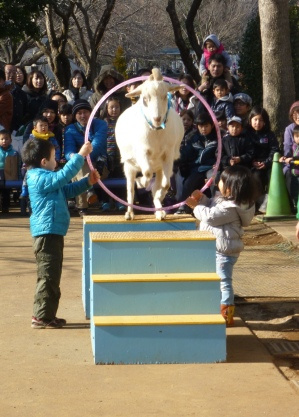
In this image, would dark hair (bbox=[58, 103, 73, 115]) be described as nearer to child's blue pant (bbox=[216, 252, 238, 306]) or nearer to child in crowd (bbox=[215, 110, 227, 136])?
child in crowd (bbox=[215, 110, 227, 136])

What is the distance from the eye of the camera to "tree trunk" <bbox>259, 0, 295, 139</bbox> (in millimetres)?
13703

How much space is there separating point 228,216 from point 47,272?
1.48 meters

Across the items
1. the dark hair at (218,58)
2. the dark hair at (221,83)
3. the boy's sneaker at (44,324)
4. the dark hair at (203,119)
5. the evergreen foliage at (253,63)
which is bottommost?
the boy's sneaker at (44,324)

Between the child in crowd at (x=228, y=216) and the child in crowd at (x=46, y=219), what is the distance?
3.09 ft

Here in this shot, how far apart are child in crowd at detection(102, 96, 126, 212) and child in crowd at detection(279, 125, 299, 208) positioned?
2273 millimetres

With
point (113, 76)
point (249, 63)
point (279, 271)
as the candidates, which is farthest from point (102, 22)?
point (279, 271)

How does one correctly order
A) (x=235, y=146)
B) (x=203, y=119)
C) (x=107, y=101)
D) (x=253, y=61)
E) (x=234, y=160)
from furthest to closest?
(x=253, y=61) < (x=235, y=146) < (x=234, y=160) < (x=107, y=101) < (x=203, y=119)

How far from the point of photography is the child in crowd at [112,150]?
35.7ft

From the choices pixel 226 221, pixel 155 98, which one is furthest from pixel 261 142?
pixel 155 98

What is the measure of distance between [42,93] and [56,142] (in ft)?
5.28

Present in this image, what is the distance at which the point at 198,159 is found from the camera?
462 inches

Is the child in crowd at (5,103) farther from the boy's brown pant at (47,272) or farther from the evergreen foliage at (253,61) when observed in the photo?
the evergreen foliage at (253,61)

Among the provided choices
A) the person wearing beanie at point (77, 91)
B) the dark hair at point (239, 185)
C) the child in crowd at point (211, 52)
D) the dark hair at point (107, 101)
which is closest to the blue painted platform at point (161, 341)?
the dark hair at point (239, 185)

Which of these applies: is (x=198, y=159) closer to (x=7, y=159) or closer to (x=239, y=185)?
(x=7, y=159)
